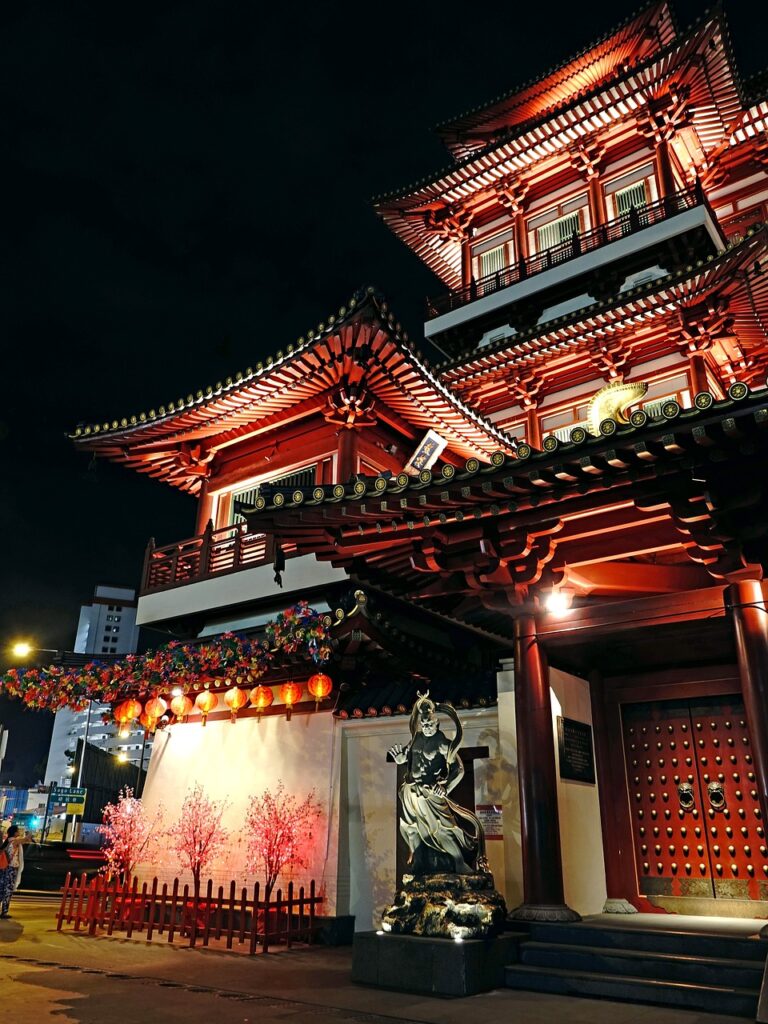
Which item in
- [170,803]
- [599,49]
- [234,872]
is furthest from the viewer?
[599,49]

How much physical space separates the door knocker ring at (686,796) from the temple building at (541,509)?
4.2 inches

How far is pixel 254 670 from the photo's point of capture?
1295 centimetres

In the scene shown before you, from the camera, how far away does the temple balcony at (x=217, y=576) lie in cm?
1369

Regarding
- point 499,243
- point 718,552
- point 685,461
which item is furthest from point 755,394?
point 499,243

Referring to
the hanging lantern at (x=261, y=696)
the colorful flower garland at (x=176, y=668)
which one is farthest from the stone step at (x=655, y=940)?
the hanging lantern at (x=261, y=696)

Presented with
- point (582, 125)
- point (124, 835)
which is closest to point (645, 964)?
point (124, 835)

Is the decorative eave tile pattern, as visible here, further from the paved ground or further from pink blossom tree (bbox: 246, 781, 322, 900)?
pink blossom tree (bbox: 246, 781, 322, 900)

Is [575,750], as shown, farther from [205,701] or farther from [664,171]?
[664,171]

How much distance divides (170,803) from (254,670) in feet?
12.1

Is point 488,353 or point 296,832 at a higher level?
point 488,353

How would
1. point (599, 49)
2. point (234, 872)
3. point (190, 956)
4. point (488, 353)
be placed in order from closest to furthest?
point (190, 956) → point (234, 872) → point (488, 353) → point (599, 49)

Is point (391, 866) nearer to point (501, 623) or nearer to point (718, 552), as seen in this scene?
point (501, 623)

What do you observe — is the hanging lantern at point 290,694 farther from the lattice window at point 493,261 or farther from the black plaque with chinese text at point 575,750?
the lattice window at point 493,261

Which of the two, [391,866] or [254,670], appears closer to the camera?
Result: [391,866]
